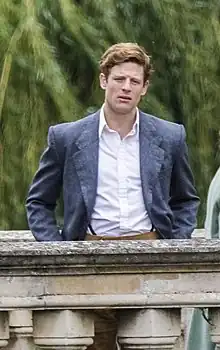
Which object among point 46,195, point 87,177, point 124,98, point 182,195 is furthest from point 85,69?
point 87,177

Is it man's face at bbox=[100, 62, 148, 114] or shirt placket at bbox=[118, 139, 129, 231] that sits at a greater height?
man's face at bbox=[100, 62, 148, 114]

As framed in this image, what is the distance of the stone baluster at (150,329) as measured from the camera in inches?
119

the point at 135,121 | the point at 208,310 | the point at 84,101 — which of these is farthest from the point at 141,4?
the point at 208,310

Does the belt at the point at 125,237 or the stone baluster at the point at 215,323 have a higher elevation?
the belt at the point at 125,237

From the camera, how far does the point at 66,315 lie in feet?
9.88

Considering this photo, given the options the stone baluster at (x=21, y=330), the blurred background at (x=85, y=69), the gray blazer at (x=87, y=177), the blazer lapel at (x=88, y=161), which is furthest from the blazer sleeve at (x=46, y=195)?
the blurred background at (x=85, y=69)

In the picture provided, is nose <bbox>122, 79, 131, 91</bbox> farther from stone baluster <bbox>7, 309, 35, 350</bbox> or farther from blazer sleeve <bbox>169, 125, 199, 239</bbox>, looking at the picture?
stone baluster <bbox>7, 309, 35, 350</bbox>

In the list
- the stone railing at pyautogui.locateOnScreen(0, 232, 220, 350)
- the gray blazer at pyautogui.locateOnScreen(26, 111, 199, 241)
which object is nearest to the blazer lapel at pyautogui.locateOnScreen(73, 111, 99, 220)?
the gray blazer at pyautogui.locateOnScreen(26, 111, 199, 241)

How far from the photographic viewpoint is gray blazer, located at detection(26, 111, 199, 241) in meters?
3.65

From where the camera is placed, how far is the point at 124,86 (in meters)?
3.70

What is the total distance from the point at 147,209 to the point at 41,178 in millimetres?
415

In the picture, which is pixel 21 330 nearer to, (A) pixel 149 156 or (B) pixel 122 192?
(B) pixel 122 192

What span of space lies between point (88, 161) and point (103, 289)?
72cm

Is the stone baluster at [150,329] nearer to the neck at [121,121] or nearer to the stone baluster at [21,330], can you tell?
the stone baluster at [21,330]
